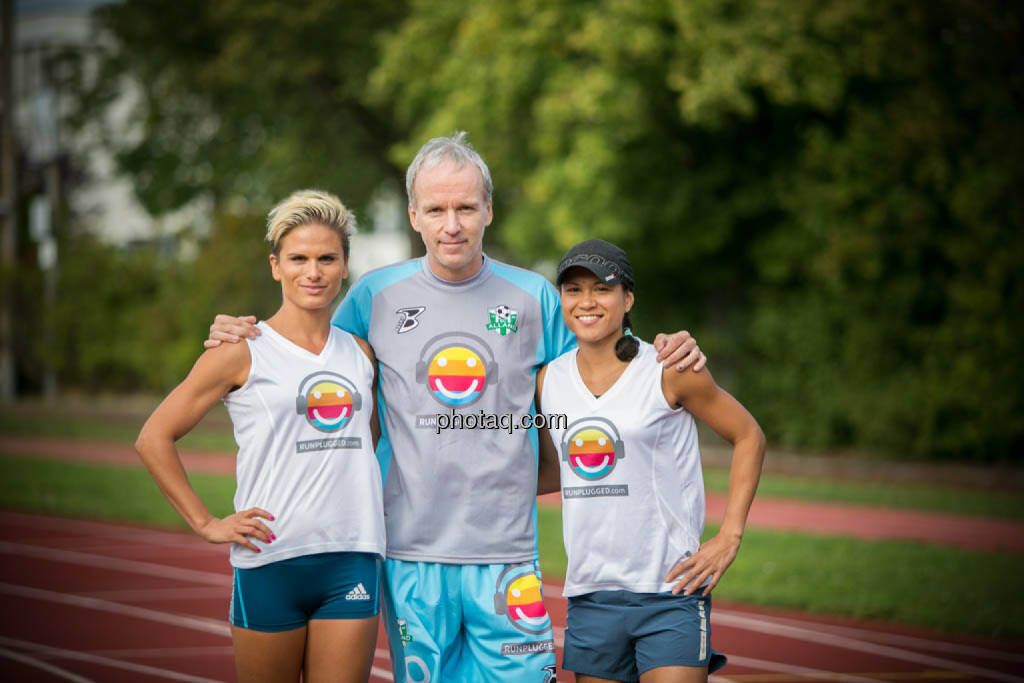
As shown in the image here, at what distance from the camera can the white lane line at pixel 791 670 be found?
23.6 ft

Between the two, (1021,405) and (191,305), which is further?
(191,305)

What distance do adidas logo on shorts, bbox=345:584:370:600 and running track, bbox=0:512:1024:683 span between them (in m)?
3.45

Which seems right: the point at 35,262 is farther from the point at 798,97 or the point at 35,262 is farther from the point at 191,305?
the point at 798,97

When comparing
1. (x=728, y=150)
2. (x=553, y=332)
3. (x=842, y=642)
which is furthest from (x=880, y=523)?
(x=553, y=332)

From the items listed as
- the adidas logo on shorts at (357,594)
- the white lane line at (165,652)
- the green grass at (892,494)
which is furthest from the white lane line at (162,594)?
the green grass at (892,494)

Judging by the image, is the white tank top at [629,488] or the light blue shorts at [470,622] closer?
the white tank top at [629,488]

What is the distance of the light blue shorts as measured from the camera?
3898mm

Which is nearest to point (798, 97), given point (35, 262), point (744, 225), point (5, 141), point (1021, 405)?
point (744, 225)

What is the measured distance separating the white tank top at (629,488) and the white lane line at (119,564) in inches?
270

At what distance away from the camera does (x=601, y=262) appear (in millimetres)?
3840

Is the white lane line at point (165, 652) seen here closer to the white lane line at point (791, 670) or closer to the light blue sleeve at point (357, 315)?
the white lane line at point (791, 670)

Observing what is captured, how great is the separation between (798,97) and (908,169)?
1995 millimetres

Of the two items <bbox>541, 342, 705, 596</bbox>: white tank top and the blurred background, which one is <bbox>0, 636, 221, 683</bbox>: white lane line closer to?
<bbox>541, 342, 705, 596</bbox>: white tank top

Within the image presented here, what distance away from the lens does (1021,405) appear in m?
17.7
